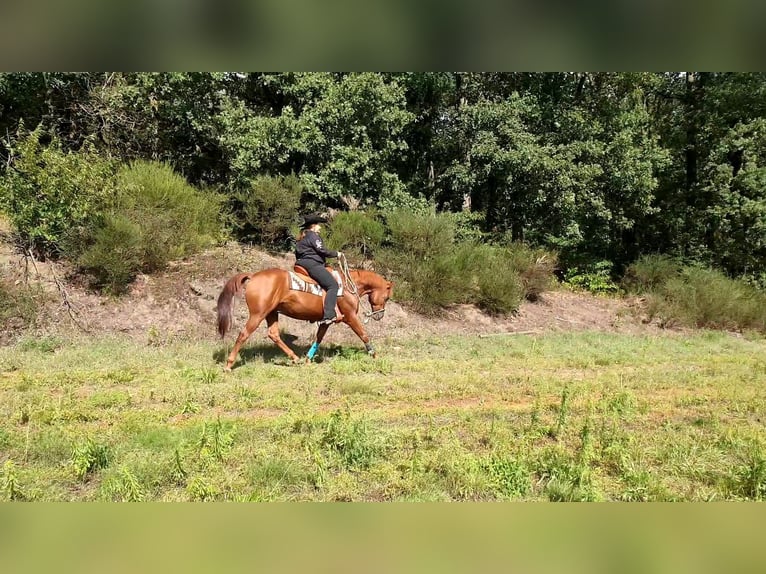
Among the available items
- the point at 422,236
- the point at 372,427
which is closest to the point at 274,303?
the point at 372,427

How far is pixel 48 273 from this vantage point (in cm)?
1212

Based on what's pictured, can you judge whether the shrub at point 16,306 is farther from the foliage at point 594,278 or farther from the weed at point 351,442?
the foliage at point 594,278

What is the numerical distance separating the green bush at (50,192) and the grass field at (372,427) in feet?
11.1

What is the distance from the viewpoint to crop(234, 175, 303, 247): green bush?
52.9 feet

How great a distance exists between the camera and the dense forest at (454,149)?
606 inches

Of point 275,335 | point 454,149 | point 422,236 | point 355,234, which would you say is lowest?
point 275,335

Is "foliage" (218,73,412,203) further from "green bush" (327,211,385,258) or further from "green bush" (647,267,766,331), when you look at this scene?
"green bush" (647,267,766,331)

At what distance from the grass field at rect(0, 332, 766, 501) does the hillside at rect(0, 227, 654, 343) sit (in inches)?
63.5

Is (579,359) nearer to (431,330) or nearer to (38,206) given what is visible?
(431,330)

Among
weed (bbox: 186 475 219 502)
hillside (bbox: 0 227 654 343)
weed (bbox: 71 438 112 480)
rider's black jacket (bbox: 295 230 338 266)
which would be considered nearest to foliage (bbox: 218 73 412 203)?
hillside (bbox: 0 227 654 343)

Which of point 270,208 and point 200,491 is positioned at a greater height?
point 270,208

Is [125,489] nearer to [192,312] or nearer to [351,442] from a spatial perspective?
[351,442]

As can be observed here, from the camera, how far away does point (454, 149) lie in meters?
20.8

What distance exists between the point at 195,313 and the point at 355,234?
5876 mm
